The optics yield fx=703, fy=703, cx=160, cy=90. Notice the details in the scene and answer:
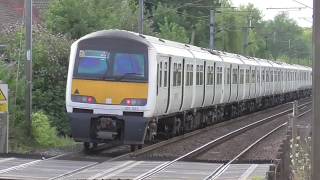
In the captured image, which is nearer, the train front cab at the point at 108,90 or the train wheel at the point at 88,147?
the train front cab at the point at 108,90

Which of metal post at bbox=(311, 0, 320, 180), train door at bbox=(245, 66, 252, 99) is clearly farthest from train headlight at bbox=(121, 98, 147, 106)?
train door at bbox=(245, 66, 252, 99)

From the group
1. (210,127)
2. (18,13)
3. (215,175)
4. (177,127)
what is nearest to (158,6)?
(18,13)

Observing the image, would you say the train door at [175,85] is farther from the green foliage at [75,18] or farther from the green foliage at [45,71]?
the green foliage at [75,18]

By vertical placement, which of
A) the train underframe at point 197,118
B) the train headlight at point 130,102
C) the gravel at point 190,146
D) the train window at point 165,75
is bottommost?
the gravel at point 190,146

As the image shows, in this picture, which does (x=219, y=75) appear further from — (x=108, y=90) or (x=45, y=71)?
(x=108, y=90)

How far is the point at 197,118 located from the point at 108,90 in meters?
9.28

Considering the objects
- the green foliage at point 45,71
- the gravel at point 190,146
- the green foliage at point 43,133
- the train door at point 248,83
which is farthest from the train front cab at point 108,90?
the train door at point 248,83

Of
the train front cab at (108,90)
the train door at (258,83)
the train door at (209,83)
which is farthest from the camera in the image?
the train door at (258,83)

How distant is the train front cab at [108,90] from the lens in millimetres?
15562

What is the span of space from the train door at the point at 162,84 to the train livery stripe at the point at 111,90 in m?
0.90

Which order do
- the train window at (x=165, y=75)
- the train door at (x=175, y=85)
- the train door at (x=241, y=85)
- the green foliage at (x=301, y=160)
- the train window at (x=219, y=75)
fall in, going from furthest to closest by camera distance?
the train door at (x=241, y=85), the train window at (x=219, y=75), the train door at (x=175, y=85), the train window at (x=165, y=75), the green foliage at (x=301, y=160)

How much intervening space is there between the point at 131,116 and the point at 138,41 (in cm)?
175

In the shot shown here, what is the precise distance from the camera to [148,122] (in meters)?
16.0

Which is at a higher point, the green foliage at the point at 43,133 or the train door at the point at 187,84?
the train door at the point at 187,84
